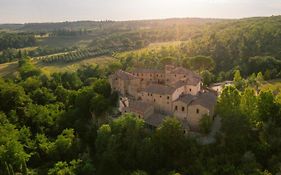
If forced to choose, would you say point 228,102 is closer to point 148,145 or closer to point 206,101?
point 206,101

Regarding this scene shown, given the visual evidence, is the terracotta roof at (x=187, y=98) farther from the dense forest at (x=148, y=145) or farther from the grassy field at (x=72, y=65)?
the grassy field at (x=72, y=65)

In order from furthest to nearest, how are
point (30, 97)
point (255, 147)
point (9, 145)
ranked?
point (30, 97) → point (9, 145) → point (255, 147)

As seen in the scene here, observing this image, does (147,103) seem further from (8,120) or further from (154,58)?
(154,58)

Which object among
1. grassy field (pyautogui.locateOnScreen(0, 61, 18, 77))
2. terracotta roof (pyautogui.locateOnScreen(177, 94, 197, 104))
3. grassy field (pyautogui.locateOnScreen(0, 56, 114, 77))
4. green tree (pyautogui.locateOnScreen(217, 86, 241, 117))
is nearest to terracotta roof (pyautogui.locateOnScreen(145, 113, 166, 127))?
terracotta roof (pyautogui.locateOnScreen(177, 94, 197, 104))

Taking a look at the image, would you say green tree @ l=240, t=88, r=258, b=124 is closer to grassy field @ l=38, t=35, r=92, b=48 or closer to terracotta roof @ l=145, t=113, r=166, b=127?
terracotta roof @ l=145, t=113, r=166, b=127

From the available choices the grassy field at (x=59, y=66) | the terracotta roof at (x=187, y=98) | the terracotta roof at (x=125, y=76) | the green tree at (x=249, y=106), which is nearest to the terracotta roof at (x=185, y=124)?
the terracotta roof at (x=187, y=98)

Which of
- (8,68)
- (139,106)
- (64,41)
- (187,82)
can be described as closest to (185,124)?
(139,106)

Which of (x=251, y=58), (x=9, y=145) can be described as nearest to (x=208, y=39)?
(x=251, y=58)
